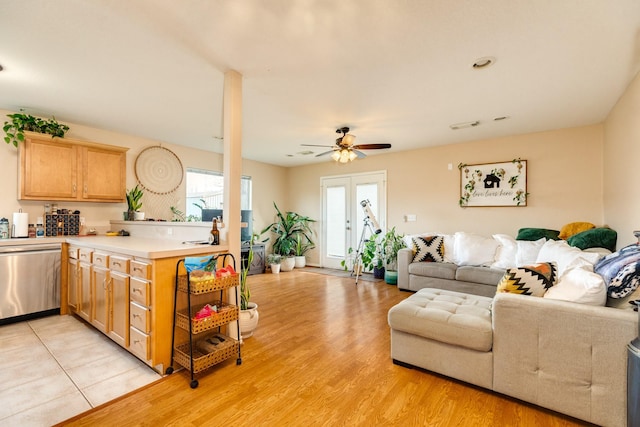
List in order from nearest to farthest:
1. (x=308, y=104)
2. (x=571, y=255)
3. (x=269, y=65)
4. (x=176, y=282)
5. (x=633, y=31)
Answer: (x=633, y=31), (x=176, y=282), (x=269, y=65), (x=571, y=255), (x=308, y=104)

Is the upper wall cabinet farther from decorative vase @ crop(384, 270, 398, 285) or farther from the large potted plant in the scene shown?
decorative vase @ crop(384, 270, 398, 285)

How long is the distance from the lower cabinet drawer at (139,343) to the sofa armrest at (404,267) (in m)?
3.55

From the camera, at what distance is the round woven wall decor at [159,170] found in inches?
176

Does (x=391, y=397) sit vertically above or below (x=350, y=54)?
below

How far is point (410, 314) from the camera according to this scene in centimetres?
217

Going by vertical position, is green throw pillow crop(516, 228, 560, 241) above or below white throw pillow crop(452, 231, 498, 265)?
above

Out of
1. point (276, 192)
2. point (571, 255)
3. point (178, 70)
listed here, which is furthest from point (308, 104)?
point (276, 192)

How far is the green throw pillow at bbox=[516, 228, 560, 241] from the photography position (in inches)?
153

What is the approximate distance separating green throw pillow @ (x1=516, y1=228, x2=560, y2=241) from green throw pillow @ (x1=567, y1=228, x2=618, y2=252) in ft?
1.79

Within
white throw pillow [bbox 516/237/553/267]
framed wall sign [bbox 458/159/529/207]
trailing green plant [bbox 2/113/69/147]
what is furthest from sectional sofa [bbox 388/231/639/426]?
trailing green plant [bbox 2/113/69/147]

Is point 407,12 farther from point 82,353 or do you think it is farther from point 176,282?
point 82,353

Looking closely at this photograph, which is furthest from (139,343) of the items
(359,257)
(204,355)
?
(359,257)

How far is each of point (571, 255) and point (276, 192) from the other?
5488 mm

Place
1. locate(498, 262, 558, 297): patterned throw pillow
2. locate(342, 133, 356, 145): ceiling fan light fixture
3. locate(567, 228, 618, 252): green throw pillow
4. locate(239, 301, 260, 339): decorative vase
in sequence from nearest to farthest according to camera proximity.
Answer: locate(498, 262, 558, 297): patterned throw pillow < locate(239, 301, 260, 339): decorative vase < locate(567, 228, 618, 252): green throw pillow < locate(342, 133, 356, 145): ceiling fan light fixture
